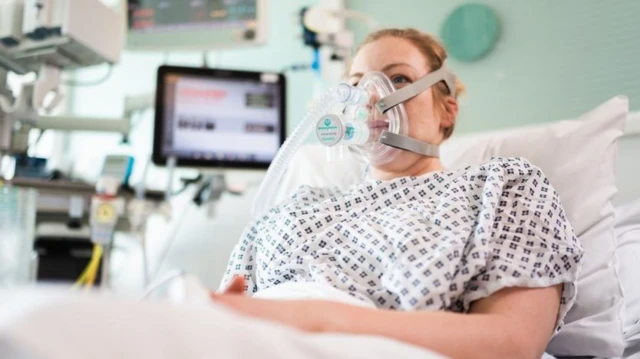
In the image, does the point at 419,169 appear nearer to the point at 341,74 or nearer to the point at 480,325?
the point at 480,325

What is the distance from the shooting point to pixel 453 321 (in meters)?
0.96

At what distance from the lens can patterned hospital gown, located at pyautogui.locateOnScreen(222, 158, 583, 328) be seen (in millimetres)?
1075

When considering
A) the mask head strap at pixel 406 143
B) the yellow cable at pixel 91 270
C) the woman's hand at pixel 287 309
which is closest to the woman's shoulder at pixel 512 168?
the mask head strap at pixel 406 143

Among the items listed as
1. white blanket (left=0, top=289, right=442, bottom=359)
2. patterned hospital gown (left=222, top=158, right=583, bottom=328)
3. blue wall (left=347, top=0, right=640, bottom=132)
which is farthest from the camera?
blue wall (left=347, top=0, right=640, bottom=132)

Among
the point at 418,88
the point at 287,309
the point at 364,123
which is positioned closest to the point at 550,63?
the point at 418,88

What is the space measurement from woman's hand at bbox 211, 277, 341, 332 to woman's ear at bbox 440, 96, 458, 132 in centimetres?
79

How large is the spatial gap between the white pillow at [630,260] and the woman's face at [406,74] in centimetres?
47

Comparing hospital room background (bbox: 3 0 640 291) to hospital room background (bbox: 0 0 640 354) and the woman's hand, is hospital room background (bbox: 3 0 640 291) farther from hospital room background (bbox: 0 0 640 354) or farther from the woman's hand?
the woman's hand

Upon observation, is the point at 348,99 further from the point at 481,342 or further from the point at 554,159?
the point at 481,342

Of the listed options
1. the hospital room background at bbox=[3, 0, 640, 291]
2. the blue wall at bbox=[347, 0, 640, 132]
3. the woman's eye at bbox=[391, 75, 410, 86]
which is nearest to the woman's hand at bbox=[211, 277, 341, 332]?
the woman's eye at bbox=[391, 75, 410, 86]

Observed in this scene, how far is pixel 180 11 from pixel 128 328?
2.72 meters

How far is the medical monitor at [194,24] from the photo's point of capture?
9.84ft

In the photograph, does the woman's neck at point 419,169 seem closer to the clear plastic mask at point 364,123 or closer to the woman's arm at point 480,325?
the clear plastic mask at point 364,123

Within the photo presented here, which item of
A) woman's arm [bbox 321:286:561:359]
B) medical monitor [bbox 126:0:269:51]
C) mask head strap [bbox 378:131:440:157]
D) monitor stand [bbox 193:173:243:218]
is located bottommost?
woman's arm [bbox 321:286:561:359]
